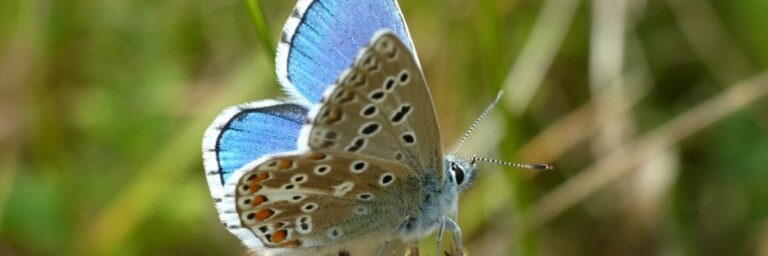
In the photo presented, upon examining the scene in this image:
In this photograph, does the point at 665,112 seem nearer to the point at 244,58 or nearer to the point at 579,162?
the point at 579,162

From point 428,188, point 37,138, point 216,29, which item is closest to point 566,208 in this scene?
A: point 428,188

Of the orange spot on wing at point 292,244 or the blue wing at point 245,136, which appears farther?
the orange spot on wing at point 292,244

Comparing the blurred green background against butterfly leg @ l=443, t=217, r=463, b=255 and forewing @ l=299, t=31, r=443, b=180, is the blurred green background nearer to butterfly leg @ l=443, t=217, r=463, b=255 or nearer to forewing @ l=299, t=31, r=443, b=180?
butterfly leg @ l=443, t=217, r=463, b=255

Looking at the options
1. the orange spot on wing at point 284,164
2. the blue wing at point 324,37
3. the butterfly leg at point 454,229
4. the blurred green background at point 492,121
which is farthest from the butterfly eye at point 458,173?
the blurred green background at point 492,121

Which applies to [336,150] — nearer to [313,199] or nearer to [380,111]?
[380,111]

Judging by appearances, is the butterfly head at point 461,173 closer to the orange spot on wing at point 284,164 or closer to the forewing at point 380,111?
the forewing at point 380,111

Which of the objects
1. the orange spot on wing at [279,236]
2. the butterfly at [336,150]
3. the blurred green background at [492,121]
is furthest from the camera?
the blurred green background at [492,121]

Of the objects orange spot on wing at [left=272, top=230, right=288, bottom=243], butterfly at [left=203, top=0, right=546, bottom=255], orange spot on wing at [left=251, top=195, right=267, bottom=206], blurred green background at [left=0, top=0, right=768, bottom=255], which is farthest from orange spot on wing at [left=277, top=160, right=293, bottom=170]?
blurred green background at [left=0, top=0, right=768, bottom=255]
